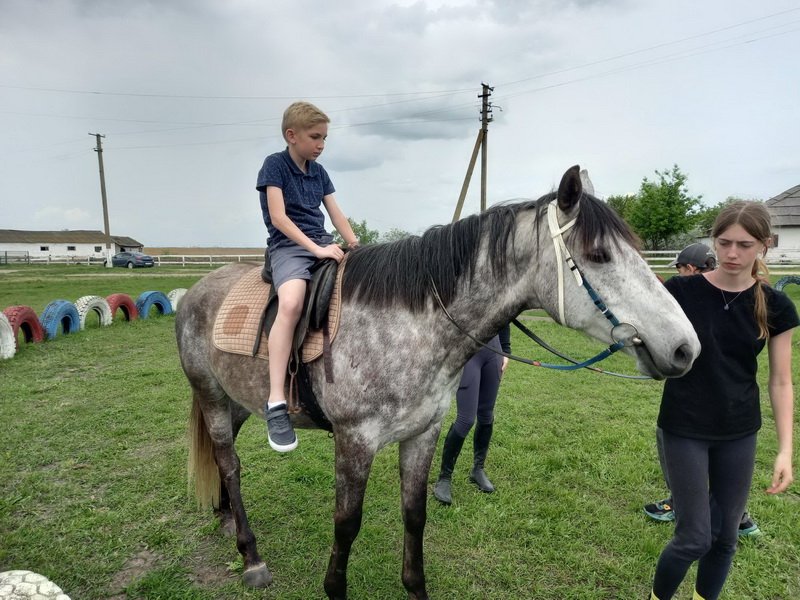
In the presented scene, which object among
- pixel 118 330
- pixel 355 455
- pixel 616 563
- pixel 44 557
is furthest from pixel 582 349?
pixel 118 330

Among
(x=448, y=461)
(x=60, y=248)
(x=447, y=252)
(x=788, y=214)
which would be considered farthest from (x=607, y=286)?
(x=60, y=248)

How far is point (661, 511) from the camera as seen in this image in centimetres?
357

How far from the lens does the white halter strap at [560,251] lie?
75.0 inches

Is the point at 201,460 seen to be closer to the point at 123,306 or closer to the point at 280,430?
the point at 280,430

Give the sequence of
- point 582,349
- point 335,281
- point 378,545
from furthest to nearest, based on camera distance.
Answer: point 582,349, point 378,545, point 335,281

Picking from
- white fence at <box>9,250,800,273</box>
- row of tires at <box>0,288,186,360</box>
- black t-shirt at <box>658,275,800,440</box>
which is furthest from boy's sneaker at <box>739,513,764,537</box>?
Answer: white fence at <box>9,250,800,273</box>

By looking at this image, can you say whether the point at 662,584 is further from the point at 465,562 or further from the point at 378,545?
the point at 378,545

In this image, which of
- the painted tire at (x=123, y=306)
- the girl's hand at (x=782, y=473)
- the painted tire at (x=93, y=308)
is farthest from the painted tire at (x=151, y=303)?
the girl's hand at (x=782, y=473)

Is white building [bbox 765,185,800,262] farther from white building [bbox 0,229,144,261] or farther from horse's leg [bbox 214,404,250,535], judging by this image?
white building [bbox 0,229,144,261]

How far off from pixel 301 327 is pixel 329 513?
1969 mm

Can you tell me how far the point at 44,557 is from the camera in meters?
3.09

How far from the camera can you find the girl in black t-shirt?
2.11 meters

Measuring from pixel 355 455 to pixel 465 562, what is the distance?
1387 mm

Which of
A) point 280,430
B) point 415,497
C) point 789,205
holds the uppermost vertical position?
point 789,205
